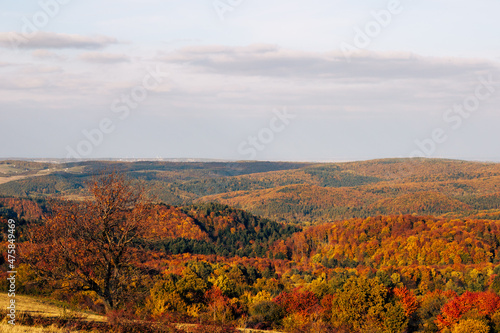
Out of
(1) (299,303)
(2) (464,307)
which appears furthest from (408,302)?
(1) (299,303)

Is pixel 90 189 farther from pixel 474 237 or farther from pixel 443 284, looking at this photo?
pixel 474 237

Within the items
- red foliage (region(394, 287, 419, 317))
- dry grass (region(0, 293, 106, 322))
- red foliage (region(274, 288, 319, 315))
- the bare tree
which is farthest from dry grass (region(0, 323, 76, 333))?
red foliage (region(394, 287, 419, 317))

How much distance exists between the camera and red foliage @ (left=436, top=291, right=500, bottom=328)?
237 feet

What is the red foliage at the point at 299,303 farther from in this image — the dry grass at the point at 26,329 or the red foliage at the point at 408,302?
the dry grass at the point at 26,329

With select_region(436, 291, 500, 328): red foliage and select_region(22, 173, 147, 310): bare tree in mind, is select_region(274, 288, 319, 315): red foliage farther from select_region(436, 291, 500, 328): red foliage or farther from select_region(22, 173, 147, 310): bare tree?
select_region(22, 173, 147, 310): bare tree

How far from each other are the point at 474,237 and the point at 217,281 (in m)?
121

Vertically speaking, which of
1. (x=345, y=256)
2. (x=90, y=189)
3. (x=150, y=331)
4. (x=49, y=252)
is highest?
(x=90, y=189)

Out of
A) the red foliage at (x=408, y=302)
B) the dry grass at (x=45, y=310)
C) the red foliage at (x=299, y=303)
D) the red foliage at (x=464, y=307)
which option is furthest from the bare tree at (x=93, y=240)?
the red foliage at (x=408, y=302)

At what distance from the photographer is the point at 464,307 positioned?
243 ft

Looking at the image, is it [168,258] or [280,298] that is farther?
[168,258]

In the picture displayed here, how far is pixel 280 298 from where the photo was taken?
78.9 m

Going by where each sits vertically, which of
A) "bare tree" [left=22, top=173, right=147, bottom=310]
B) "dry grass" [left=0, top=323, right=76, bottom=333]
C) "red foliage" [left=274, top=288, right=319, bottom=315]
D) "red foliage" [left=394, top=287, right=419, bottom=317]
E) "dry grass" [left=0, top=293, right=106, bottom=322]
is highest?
"bare tree" [left=22, top=173, right=147, bottom=310]

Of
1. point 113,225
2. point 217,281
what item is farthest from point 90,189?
point 217,281

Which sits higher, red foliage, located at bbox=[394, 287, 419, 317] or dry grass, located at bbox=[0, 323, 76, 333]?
dry grass, located at bbox=[0, 323, 76, 333]
